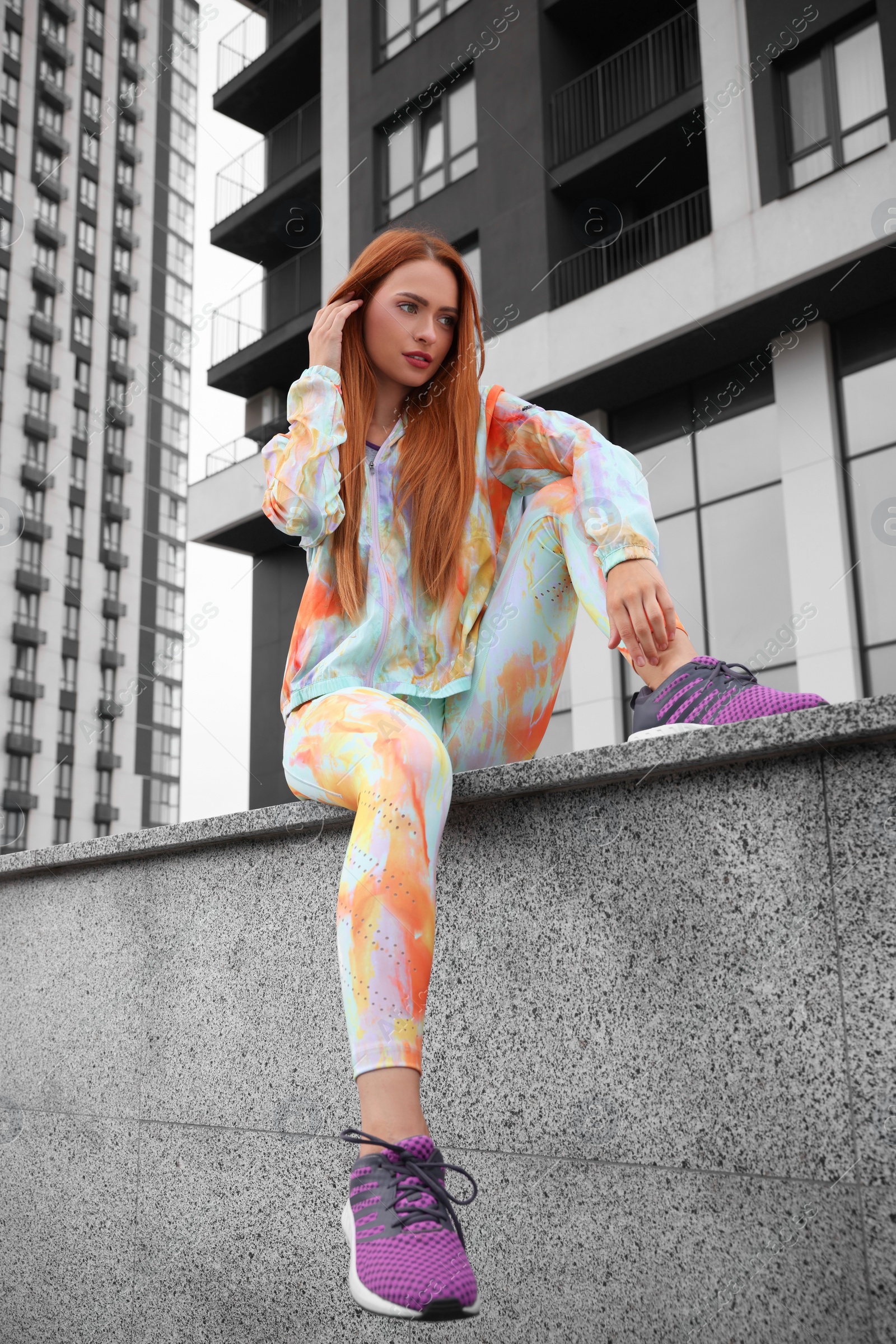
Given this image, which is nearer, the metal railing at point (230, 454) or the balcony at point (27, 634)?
the metal railing at point (230, 454)

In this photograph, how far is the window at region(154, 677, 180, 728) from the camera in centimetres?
5241

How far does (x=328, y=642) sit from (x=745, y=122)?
11566mm

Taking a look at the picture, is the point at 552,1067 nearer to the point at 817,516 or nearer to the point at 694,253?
the point at 817,516

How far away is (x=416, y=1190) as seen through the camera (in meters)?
1.30

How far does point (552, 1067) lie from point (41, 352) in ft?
171

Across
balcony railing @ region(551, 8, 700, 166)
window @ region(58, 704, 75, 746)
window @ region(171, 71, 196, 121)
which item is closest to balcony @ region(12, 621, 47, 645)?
window @ region(58, 704, 75, 746)

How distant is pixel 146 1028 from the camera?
2.50 meters

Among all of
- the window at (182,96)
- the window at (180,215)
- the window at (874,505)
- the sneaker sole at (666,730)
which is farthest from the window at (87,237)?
the sneaker sole at (666,730)

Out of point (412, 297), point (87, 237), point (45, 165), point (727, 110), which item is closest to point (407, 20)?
point (727, 110)

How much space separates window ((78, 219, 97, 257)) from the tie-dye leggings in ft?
179

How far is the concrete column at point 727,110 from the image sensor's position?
36.6 ft

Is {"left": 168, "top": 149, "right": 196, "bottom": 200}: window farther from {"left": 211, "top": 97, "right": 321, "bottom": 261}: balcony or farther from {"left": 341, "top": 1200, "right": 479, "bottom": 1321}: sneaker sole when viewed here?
{"left": 341, "top": 1200, "right": 479, "bottom": 1321}: sneaker sole

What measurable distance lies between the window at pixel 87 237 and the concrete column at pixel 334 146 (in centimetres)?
3707

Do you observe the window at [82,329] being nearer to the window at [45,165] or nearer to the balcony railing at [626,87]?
the window at [45,165]
